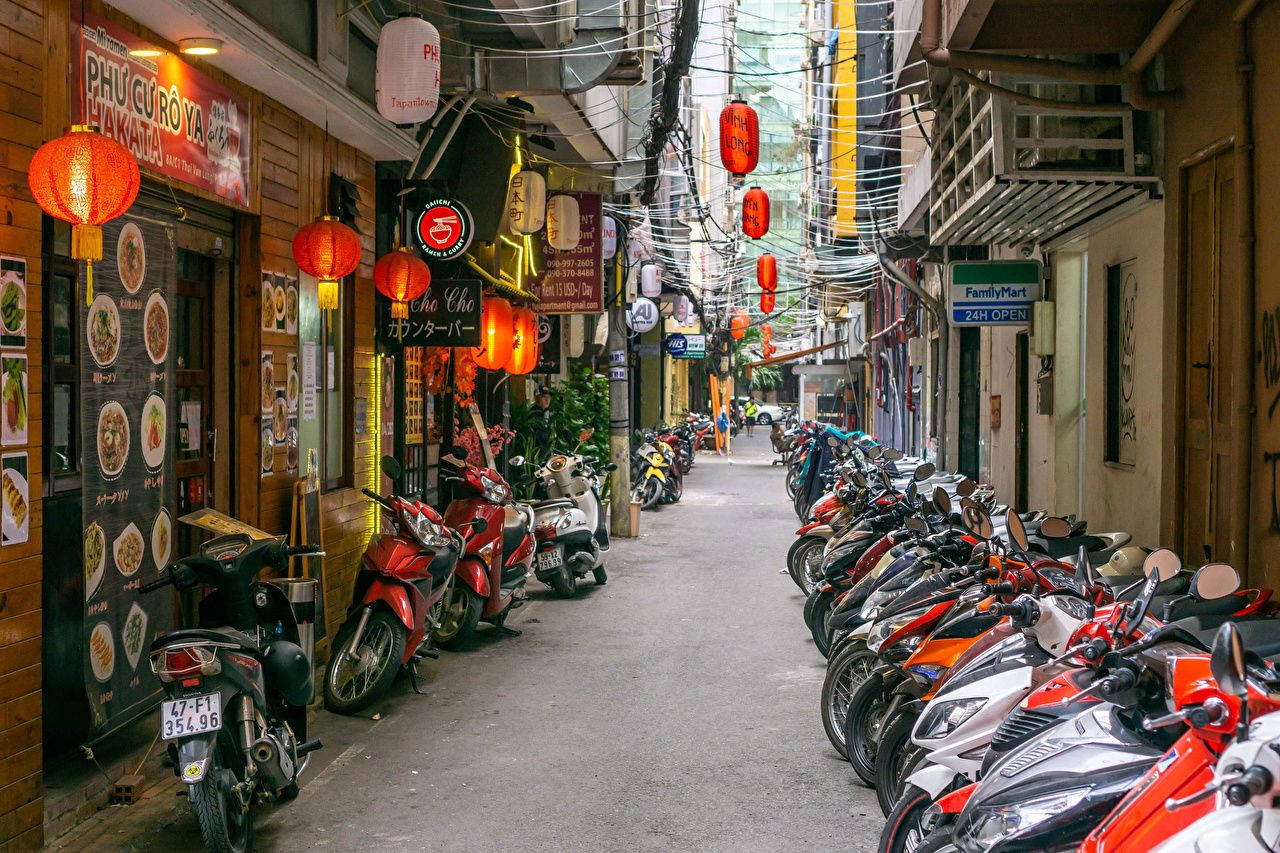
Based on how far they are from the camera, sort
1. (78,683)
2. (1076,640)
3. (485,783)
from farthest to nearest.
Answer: (485,783), (78,683), (1076,640)

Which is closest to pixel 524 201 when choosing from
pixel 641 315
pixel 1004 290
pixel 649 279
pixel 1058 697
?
pixel 1004 290

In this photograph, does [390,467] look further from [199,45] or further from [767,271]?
[767,271]

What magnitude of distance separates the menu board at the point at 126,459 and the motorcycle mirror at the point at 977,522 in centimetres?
425

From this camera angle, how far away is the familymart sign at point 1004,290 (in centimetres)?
1105

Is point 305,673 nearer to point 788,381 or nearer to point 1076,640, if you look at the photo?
point 1076,640

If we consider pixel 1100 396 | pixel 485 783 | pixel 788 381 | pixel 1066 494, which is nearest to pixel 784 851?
pixel 485 783

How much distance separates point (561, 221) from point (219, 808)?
35.1 ft

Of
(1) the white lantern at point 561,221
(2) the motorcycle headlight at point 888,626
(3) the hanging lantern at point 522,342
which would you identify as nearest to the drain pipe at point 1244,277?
(2) the motorcycle headlight at point 888,626

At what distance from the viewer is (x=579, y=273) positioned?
1575 centimetres

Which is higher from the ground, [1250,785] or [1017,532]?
[1017,532]

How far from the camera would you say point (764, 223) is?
2072 centimetres

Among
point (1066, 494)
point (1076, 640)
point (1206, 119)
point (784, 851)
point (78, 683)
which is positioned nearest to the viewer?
point (1076, 640)

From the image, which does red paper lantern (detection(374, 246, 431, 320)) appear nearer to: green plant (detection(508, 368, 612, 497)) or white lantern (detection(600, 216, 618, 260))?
green plant (detection(508, 368, 612, 497))

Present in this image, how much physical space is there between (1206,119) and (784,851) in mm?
4872
